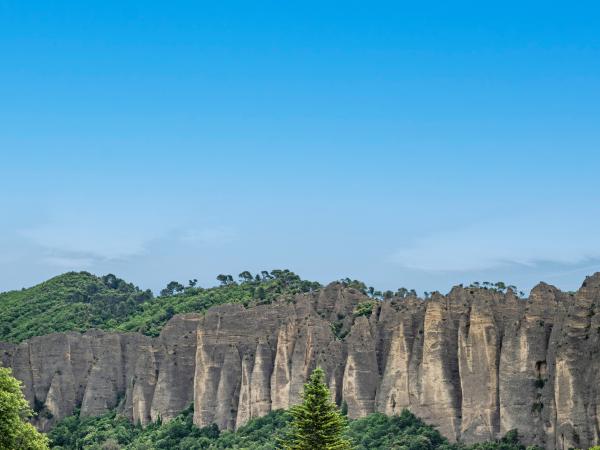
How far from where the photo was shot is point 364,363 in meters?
91.8

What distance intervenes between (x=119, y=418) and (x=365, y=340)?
26507 mm

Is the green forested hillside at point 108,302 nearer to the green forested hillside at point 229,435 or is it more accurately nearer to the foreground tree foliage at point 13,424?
the green forested hillside at point 229,435

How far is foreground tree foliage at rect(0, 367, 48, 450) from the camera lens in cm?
5178

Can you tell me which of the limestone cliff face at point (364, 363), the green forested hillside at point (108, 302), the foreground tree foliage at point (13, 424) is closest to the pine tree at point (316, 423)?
Result: the foreground tree foliage at point (13, 424)

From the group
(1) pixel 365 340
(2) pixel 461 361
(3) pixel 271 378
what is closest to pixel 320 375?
(2) pixel 461 361

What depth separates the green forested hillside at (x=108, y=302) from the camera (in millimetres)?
131375

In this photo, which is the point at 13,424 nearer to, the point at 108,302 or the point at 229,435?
the point at 229,435

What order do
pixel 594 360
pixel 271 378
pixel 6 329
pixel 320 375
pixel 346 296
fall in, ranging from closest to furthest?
pixel 320 375
pixel 594 360
pixel 271 378
pixel 346 296
pixel 6 329

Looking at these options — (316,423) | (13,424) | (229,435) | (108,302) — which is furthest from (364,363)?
(108,302)

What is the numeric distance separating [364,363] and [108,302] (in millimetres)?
63787

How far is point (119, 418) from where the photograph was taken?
109125 mm

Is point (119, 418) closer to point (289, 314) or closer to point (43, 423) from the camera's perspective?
point (43, 423)

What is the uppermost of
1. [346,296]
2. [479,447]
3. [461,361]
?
[346,296]

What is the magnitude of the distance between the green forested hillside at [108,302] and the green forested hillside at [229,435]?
16.3 m
